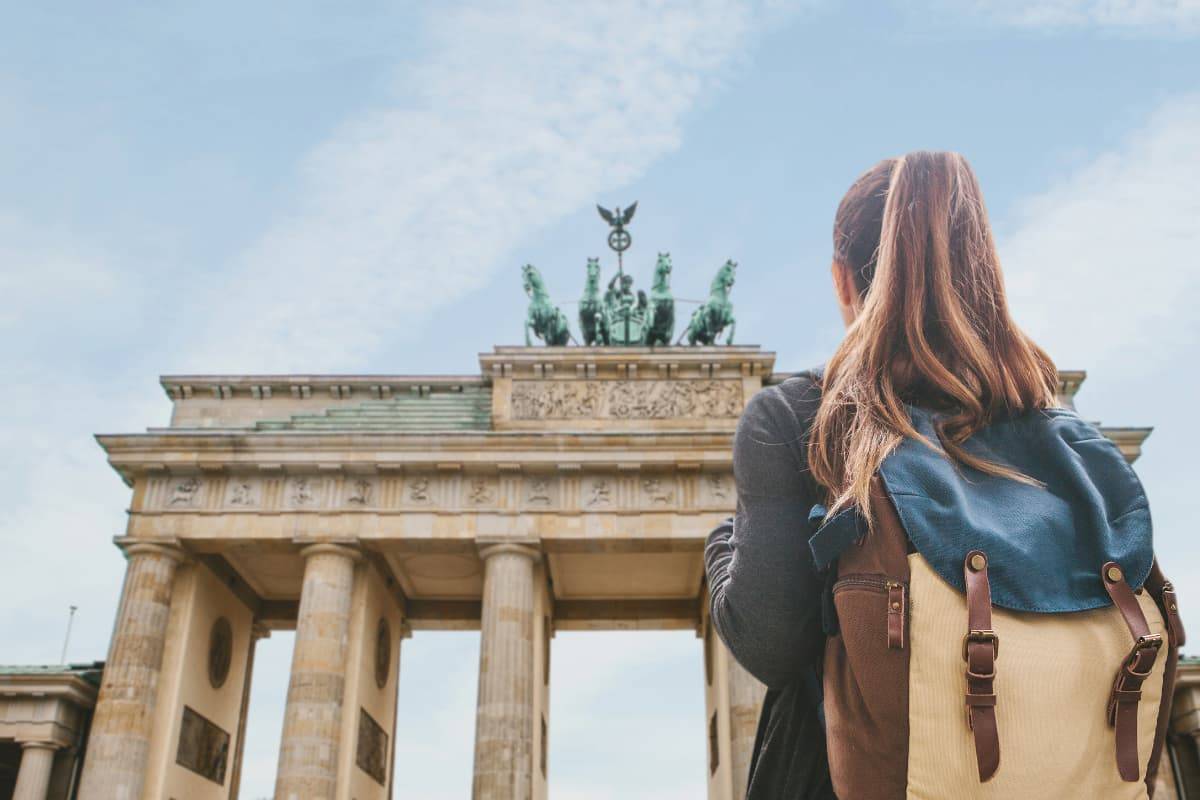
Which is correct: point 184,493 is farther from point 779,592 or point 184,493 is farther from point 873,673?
point 873,673

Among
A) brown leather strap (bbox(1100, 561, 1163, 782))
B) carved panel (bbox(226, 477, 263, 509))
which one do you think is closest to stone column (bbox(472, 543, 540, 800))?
carved panel (bbox(226, 477, 263, 509))

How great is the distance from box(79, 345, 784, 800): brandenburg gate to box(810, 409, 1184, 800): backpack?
70.9 feet

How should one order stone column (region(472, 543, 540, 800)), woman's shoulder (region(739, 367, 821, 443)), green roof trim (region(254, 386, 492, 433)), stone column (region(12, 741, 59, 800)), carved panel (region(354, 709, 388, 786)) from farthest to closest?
green roof trim (region(254, 386, 492, 433)) < carved panel (region(354, 709, 388, 786)) < stone column (region(12, 741, 59, 800)) < stone column (region(472, 543, 540, 800)) < woman's shoulder (region(739, 367, 821, 443))

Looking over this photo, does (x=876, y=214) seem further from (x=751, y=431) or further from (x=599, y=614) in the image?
(x=599, y=614)

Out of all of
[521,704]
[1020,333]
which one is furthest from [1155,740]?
[521,704]

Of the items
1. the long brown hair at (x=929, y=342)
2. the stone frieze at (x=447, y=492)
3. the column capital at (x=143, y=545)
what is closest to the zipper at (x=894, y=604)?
the long brown hair at (x=929, y=342)

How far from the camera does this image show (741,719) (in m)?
23.2

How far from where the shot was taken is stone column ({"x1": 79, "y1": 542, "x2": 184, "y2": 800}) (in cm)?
2234

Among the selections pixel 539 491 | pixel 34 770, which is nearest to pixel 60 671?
pixel 34 770

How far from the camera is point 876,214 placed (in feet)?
7.53

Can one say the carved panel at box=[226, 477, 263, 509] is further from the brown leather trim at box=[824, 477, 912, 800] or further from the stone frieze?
the brown leather trim at box=[824, 477, 912, 800]

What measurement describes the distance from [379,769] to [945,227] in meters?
28.0

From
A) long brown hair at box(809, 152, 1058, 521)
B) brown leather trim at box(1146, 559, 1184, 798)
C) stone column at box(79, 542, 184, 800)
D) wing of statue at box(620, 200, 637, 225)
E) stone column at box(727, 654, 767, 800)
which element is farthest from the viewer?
wing of statue at box(620, 200, 637, 225)

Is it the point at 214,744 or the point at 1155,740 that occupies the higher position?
the point at 214,744
